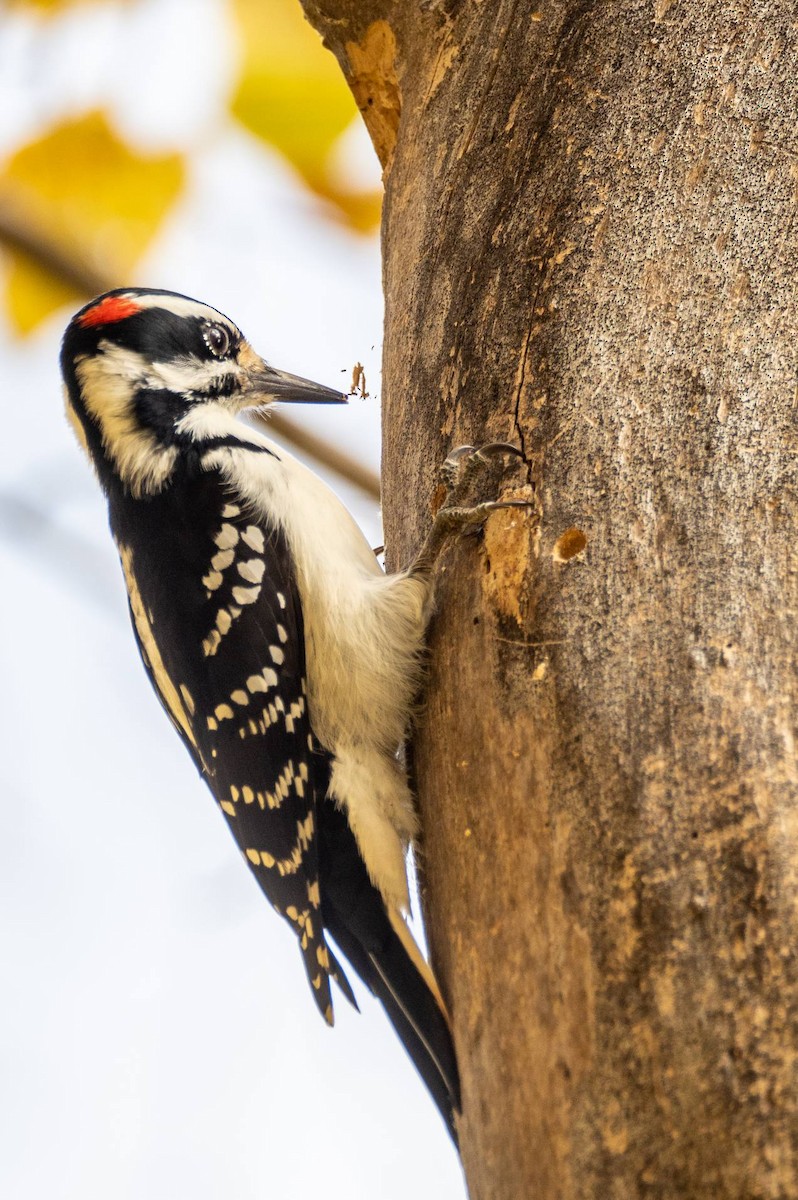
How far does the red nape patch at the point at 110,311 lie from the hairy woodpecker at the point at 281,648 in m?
0.06

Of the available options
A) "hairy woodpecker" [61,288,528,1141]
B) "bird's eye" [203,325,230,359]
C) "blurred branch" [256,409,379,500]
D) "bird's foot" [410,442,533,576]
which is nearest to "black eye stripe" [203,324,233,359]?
"bird's eye" [203,325,230,359]

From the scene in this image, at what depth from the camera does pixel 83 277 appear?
2941 millimetres

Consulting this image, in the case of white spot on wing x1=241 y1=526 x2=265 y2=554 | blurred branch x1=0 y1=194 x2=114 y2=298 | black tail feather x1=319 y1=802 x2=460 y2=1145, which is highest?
blurred branch x1=0 y1=194 x2=114 y2=298

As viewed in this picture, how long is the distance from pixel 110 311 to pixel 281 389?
17.7 inches

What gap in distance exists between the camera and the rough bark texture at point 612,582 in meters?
1.40

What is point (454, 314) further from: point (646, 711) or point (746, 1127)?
point (746, 1127)

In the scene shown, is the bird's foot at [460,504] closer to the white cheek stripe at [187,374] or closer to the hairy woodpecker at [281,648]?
the hairy woodpecker at [281,648]

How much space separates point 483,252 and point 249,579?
0.80 meters

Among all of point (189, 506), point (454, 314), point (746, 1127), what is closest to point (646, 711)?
point (746, 1127)

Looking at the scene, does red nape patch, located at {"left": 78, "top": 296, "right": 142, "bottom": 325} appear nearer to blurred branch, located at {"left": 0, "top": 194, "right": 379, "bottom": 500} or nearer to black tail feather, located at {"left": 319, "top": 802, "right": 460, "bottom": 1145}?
blurred branch, located at {"left": 0, "top": 194, "right": 379, "bottom": 500}

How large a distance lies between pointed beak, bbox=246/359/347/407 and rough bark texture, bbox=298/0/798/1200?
540 mm

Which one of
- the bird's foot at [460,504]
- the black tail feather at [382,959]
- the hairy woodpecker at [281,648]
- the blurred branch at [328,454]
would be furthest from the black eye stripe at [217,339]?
the black tail feather at [382,959]

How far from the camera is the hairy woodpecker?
7.61 feet

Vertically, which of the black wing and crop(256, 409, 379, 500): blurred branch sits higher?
crop(256, 409, 379, 500): blurred branch
